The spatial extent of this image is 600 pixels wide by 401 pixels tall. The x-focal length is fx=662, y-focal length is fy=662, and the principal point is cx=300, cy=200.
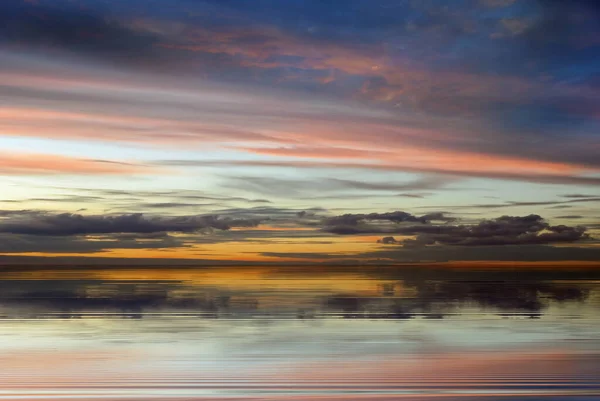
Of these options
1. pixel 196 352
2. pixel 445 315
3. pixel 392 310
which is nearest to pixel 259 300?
pixel 392 310

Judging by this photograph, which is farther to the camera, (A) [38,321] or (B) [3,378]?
(A) [38,321]

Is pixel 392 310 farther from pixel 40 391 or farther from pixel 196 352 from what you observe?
pixel 40 391

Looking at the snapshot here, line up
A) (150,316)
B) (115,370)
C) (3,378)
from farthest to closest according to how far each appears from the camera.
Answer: (150,316) < (115,370) < (3,378)

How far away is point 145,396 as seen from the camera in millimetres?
13977

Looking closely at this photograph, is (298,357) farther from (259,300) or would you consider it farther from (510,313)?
(259,300)

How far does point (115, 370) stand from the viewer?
16.8 metres

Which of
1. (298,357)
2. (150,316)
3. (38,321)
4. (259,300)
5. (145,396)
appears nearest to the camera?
(145,396)

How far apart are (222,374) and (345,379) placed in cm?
309

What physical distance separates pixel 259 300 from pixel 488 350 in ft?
71.7

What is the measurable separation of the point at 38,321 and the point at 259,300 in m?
15.4

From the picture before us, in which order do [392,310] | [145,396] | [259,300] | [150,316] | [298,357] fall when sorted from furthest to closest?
[259,300] → [392,310] → [150,316] → [298,357] → [145,396]

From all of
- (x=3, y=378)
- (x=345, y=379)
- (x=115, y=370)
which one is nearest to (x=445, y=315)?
(x=345, y=379)

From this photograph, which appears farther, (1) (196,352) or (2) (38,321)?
(2) (38,321)

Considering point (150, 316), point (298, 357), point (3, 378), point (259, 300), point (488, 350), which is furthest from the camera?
point (259, 300)
